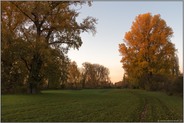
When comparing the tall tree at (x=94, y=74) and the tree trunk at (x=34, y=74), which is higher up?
the tall tree at (x=94, y=74)

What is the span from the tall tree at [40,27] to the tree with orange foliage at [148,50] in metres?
10.8

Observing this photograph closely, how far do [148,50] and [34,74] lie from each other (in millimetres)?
18165

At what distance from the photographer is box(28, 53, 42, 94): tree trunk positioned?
28367 mm

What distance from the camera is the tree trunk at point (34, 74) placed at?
93.1 ft

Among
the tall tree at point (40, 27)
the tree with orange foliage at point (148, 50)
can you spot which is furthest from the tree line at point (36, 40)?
the tree with orange foliage at point (148, 50)

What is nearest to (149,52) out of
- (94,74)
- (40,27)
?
(40,27)

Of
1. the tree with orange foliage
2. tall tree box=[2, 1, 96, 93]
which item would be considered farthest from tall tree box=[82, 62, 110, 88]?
tall tree box=[2, 1, 96, 93]

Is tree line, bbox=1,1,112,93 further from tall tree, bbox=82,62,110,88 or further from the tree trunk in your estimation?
tall tree, bbox=82,62,110,88

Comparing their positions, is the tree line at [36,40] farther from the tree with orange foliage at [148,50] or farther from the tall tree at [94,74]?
the tall tree at [94,74]

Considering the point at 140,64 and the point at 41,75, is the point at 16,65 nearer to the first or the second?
the point at 41,75

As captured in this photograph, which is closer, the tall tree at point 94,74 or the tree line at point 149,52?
the tree line at point 149,52

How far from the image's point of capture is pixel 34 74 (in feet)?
93.5

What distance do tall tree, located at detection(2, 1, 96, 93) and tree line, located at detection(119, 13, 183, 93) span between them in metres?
10.9

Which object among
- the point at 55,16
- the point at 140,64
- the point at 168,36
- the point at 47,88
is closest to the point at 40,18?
the point at 55,16
